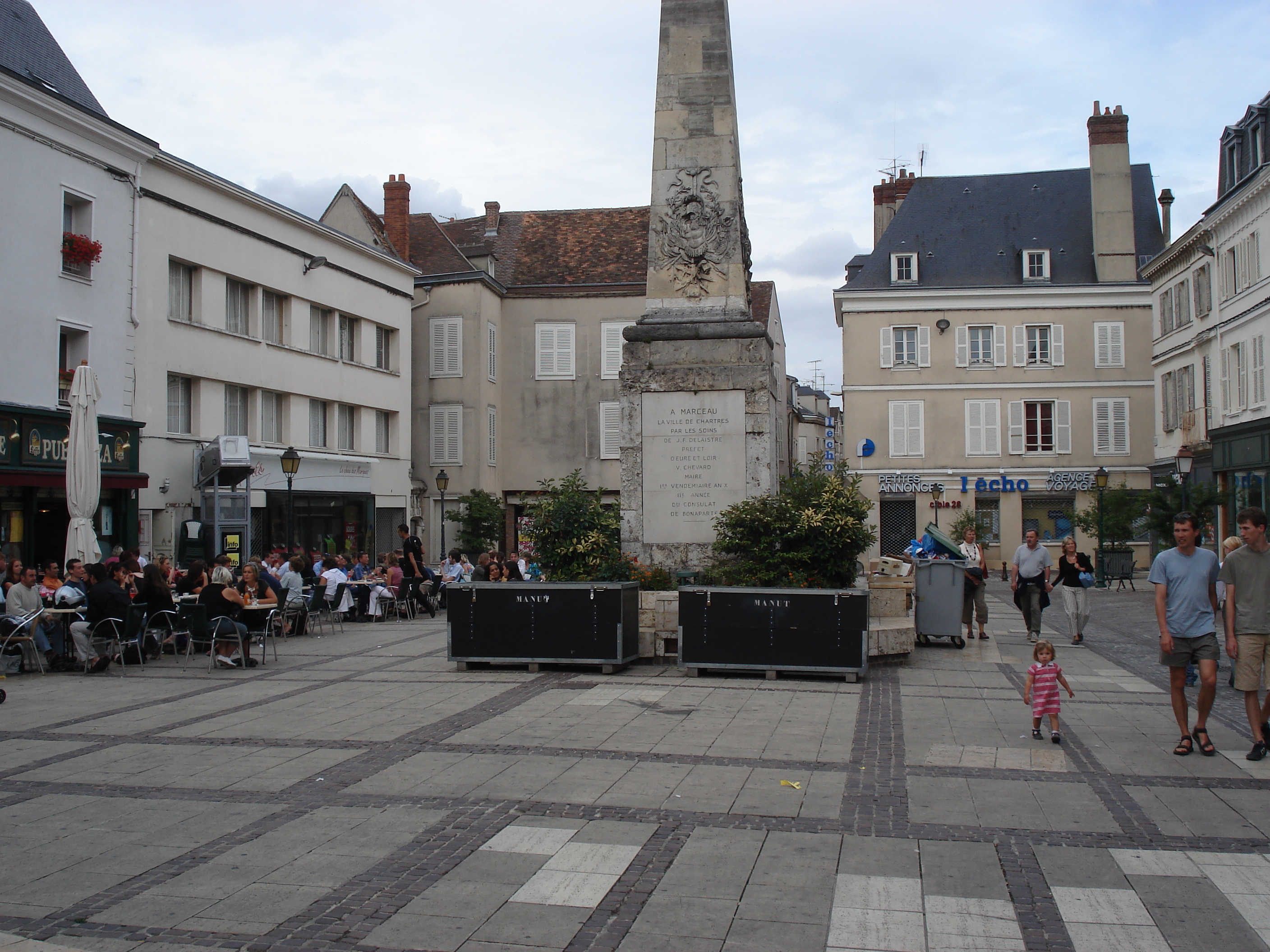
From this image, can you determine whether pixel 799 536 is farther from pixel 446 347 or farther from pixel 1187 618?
pixel 446 347

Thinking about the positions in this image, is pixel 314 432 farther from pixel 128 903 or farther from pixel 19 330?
pixel 128 903

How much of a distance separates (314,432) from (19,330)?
36.0 feet

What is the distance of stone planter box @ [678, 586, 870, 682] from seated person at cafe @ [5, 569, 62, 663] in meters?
7.36

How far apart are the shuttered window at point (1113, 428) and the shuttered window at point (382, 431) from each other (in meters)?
24.6

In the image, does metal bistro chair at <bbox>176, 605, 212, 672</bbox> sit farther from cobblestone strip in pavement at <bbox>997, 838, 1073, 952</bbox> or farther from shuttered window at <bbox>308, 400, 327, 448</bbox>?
shuttered window at <bbox>308, 400, 327, 448</bbox>

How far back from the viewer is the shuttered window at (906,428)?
135 feet

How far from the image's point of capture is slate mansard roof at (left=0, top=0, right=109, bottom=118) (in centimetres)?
2231

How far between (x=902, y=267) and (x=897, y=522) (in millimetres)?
9444

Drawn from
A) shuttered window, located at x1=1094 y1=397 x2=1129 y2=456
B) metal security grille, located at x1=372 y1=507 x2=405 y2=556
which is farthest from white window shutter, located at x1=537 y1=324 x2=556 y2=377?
shuttered window, located at x1=1094 y1=397 x2=1129 y2=456

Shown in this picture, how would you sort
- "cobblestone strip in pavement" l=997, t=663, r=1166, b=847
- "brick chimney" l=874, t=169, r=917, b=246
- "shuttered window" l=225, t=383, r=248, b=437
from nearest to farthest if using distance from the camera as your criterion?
"cobblestone strip in pavement" l=997, t=663, r=1166, b=847 → "shuttered window" l=225, t=383, r=248, b=437 → "brick chimney" l=874, t=169, r=917, b=246

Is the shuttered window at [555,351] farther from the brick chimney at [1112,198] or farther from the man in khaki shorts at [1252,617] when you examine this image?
the man in khaki shorts at [1252,617]

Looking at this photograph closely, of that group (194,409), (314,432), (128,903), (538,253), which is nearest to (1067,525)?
(538,253)

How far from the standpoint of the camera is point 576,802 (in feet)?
21.1

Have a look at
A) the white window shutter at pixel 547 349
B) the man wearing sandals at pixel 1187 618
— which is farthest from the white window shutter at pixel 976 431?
the man wearing sandals at pixel 1187 618
